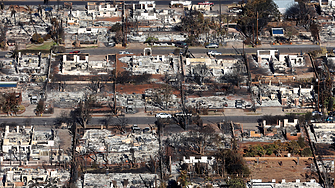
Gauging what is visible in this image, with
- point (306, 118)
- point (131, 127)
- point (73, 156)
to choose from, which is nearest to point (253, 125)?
point (306, 118)

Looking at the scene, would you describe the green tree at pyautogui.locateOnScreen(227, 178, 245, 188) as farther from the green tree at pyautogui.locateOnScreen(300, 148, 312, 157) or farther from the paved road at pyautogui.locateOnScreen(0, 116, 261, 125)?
the paved road at pyautogui.locateOnScreen(0, 116, 261, 125)

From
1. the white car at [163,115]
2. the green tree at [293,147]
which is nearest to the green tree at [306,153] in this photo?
the green tree at [293,147]

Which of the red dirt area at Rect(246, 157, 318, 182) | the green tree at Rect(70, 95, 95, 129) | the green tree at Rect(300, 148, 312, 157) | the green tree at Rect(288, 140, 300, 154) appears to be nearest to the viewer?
the red dirt area at Rect(246, 157, 318, 182)

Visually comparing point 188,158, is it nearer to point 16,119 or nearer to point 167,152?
point 167,152

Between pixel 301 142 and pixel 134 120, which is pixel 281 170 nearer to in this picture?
pixel 301 142

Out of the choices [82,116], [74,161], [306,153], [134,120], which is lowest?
[74,161]

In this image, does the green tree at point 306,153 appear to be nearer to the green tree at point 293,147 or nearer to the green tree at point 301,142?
the green tree at point 293,147

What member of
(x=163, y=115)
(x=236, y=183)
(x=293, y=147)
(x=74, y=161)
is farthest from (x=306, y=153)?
(x=74, y=161)

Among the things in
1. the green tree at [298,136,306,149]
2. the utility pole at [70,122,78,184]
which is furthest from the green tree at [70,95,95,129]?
the green tree at [298,136,306,149]
